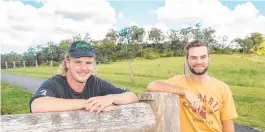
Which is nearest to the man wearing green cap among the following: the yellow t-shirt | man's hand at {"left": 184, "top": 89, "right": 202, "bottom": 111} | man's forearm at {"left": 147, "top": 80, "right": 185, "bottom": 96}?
man's forearm at {"left": 147, "top": 80, "right": 185, "bottom": 96}

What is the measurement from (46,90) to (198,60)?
153cm

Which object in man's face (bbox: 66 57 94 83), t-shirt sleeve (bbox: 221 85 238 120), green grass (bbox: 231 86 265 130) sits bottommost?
green grass (bbox: 231 86 265 130)

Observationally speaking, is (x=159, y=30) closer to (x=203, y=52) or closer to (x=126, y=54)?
(x=126, y=54)

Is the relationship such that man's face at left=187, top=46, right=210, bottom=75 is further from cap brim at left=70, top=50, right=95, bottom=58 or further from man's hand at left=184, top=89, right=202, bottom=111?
cap brim at left=70, top=50, right=95, bottom=58

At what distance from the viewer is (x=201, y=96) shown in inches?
136

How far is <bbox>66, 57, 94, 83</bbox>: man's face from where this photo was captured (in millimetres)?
3152

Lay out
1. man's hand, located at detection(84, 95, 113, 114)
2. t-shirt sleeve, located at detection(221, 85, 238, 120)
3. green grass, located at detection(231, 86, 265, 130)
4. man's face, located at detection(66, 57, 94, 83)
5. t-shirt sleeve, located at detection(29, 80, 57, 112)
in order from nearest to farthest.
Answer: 1. man's hand, located at detection(84, 95, 113, 114)
2. t-shirt sleeve, located at detection(29, 80, 57, 112)
3. man's face, located at detection(66, 57, 94, 83)
4. t-shirt sleeve, located at detection(221, 85, 238, 120)
5. green grass, located at detection(231, 86, 265, 130)

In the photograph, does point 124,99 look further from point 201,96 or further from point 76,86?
point 201,96

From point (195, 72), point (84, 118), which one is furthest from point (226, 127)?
point (84, 118)

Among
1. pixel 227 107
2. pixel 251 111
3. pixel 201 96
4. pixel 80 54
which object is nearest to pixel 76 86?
pixel 80 54

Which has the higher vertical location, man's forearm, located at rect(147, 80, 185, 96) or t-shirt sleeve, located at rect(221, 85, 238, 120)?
man's forearm, located at rect(147, 80, 185, 96)

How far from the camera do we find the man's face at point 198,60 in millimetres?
3498

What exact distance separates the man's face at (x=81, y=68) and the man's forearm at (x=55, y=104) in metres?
0.61

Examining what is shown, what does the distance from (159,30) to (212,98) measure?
3508 inches
